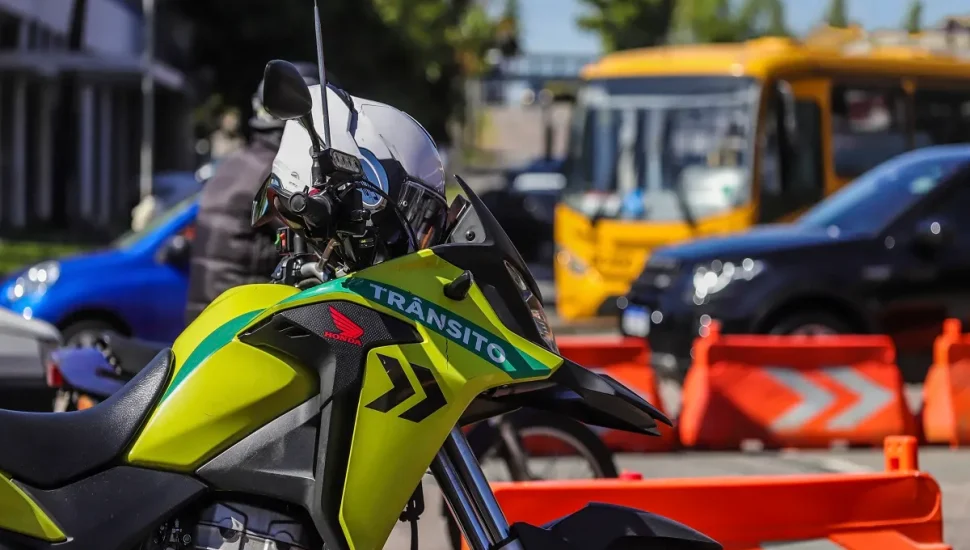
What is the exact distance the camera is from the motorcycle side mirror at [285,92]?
3133mm

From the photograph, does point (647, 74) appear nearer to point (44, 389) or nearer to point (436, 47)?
point (44, 389)

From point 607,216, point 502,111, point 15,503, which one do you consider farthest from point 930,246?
point 502,111

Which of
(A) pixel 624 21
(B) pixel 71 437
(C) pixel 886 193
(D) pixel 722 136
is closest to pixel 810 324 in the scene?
(C) pixel 886 193

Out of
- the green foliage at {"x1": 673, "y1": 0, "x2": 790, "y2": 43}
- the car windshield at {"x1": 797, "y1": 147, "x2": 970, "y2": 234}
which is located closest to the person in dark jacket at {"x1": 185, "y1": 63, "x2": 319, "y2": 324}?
the car windshield at {"x1": 797, "y1": 147, "x2": 970, "y2": 234}

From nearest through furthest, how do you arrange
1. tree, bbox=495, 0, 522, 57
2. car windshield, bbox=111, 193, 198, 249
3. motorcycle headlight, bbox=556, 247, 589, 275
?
car windshield, bbox=111, 193, 198, 249
motorcycle headlight, bbox=556, 247, 589, 275
tree, bbox=495, 0, 522, 57

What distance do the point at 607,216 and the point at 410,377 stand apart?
50.3 feet

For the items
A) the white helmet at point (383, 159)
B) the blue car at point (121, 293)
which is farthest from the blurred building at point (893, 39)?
the white helmet at point (383, 159)

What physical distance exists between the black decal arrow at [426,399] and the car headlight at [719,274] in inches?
314

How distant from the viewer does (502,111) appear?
140 m

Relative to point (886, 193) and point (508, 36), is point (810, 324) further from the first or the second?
point (508, 36)

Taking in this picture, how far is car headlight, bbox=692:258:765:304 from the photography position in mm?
10883

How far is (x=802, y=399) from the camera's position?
923cm

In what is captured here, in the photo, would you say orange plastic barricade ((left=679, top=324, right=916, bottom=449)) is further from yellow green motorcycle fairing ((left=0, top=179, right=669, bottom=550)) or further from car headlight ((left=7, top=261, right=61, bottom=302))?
yellow green motorcycle fairing ((left=0, top=179, right=669, bottom=550))

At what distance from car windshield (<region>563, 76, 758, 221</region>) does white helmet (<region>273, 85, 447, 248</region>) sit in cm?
1438
